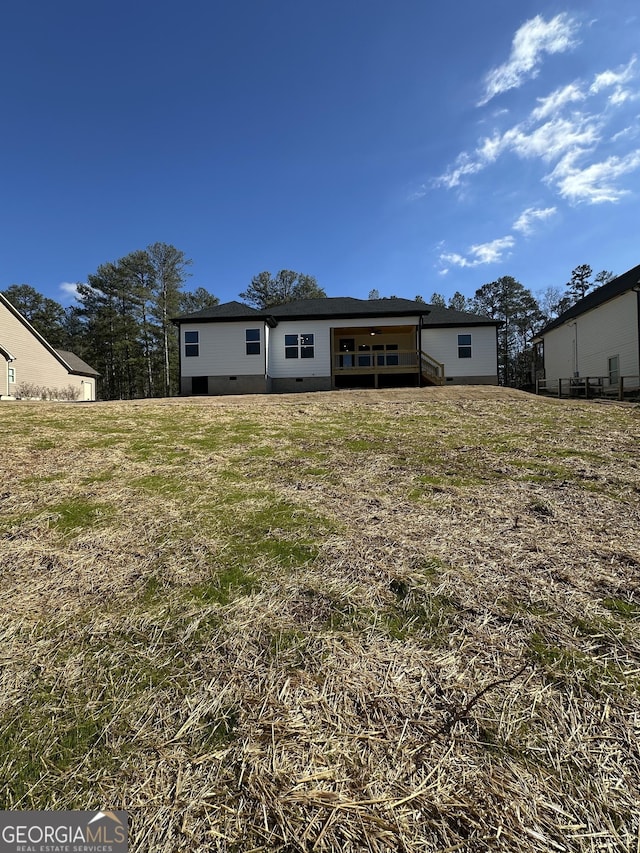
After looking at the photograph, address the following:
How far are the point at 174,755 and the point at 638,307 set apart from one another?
23.0m

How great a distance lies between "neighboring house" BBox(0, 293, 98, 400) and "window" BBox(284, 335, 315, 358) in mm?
15658

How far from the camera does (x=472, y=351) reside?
22.5 m

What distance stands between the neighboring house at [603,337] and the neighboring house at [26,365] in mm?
32581

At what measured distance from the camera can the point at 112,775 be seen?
1.42 metres

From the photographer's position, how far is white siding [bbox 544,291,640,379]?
17.6m

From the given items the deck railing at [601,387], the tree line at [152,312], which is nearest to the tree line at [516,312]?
the tree line at [152,312]

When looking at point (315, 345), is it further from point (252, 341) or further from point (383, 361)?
point (383, 361)

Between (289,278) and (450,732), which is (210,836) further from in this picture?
(289,278)

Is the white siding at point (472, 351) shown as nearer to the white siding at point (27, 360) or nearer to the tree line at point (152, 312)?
the tree line at point (152, 312)

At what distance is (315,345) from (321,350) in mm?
469

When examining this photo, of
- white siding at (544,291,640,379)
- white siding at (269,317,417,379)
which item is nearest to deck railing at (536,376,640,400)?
white siding at (544,291,640,379)

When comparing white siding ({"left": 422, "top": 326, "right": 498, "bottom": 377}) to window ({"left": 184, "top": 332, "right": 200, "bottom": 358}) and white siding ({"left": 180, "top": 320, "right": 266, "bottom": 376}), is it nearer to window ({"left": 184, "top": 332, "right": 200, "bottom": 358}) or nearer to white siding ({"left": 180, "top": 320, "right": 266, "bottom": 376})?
white siding ({"left": 180, "top": 320, "right": 266, "bottom": 376})

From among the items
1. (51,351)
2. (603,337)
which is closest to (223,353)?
(51,351)

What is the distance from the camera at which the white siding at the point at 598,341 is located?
1761 centimetres
